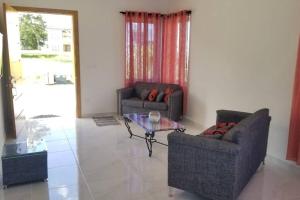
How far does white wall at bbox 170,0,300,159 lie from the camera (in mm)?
3561

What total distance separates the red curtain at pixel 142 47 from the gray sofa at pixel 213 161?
12.5 ft

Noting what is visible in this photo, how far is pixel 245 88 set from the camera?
4227mm

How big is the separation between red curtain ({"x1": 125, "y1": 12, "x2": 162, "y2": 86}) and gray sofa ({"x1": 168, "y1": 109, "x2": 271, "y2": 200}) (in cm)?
382

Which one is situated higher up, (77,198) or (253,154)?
(253,154)

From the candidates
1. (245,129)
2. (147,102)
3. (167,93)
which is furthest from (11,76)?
(245,129)

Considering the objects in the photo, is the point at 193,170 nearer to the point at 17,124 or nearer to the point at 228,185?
the point at 228,185

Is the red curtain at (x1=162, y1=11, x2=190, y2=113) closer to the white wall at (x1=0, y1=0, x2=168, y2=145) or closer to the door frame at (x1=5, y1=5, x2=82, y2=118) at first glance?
the white wall at (x1=0, y1=0, x2=168, y2=145)

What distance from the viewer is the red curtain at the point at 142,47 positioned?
6109 millimetres

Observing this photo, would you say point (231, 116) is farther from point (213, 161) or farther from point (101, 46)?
point (101, 46)

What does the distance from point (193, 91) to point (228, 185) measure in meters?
3.32

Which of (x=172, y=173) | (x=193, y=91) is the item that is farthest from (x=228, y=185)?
(x=193, y=91)

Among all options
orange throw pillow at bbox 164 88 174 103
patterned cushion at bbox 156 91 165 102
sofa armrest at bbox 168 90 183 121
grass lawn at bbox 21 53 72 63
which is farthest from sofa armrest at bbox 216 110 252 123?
grass lawn at bbox 21 53 72 63

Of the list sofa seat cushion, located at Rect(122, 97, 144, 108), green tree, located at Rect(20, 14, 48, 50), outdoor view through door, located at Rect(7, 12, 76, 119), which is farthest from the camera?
green tree, located at Rect(20, 14, 48, 50)

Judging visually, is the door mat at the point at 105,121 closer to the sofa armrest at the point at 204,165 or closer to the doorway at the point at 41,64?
the doorway at the point at 41,64
